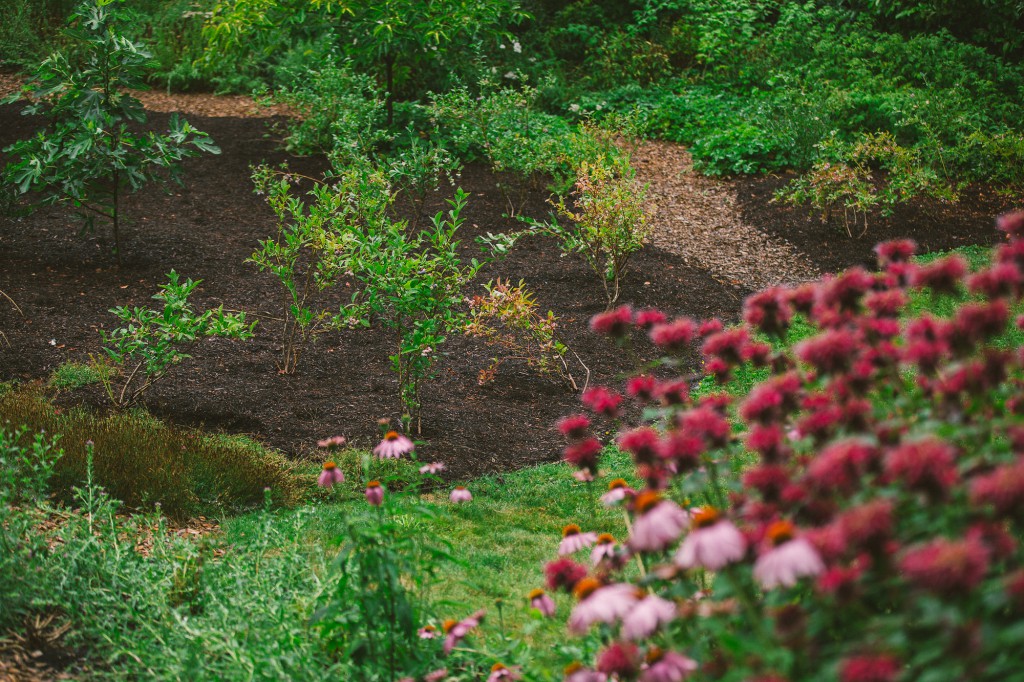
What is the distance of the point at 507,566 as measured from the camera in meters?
3.48

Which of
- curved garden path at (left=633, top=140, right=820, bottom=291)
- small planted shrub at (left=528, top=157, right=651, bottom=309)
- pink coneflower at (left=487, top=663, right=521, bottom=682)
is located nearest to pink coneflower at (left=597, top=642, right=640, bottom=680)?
pink coneflower at (left=487, top=663, right=521, bottom=682)

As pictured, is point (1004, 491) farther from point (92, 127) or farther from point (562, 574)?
point (92, 127)

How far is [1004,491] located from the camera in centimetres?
105

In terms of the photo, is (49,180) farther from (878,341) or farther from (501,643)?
(878,341)

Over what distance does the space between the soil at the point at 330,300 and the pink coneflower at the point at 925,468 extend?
2.11m

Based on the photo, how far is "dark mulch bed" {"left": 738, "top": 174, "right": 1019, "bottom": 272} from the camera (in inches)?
291

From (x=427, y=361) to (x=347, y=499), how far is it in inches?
36.4

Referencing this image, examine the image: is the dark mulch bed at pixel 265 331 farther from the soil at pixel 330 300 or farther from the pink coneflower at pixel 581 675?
the pink coneflower at pixel 581 675

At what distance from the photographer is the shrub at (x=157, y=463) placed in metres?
3.70

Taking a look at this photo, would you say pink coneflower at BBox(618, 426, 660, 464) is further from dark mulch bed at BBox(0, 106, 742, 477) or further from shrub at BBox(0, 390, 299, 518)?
dark mulch bed at BBox(0, 106, 742, 477)

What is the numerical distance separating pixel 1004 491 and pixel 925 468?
95 millimetres

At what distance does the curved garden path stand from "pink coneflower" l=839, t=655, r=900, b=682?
20.2 feet

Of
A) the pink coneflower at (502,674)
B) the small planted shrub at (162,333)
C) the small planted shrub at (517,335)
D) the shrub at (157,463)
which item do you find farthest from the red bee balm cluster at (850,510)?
the small planted shrub at (517,335)

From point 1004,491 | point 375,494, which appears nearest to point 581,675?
point 1004,491
